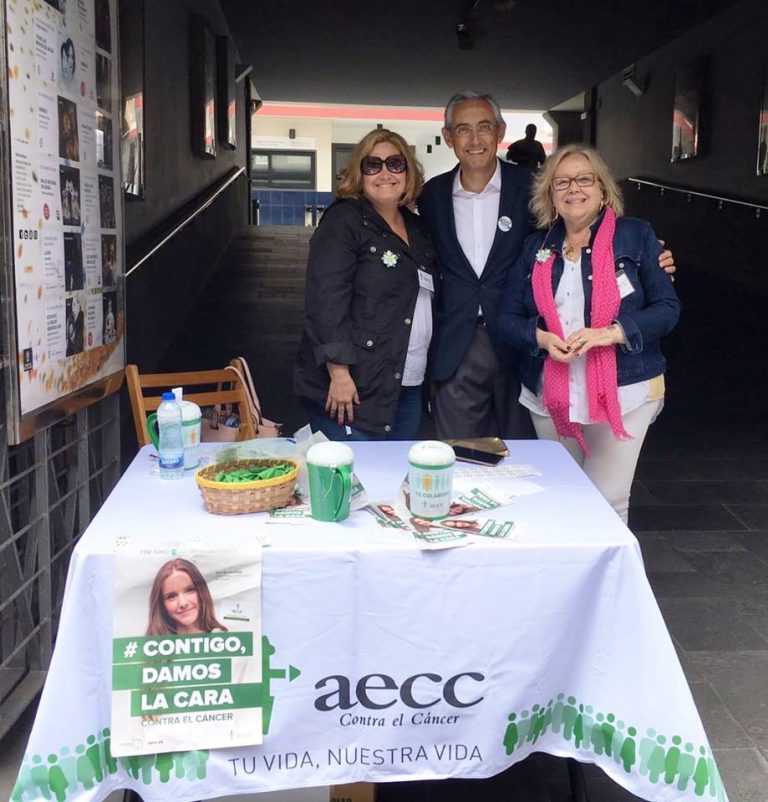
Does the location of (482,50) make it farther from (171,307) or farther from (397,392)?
(397,392)

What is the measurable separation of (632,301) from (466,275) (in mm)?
491

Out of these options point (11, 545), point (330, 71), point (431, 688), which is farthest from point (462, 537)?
point (330, 71)

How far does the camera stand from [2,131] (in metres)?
1.76

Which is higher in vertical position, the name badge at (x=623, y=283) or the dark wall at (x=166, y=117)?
the dark wall at (x=166, y=117)

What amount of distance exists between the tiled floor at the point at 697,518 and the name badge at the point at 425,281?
1286mm

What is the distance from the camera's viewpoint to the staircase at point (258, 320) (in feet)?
18.6

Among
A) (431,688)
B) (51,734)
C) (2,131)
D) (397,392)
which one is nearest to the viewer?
(51,734)

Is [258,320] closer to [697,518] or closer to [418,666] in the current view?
[697,518]

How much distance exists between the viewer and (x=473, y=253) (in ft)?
8.07

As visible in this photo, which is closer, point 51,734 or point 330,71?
point 51,734

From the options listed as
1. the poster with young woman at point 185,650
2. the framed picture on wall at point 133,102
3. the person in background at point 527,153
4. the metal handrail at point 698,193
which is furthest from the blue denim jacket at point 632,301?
the person in background at point 527,153

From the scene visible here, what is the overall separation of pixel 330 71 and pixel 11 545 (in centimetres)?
1020

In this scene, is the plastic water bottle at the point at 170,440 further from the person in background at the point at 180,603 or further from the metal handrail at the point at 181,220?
the metal handrail at the point at 181,220

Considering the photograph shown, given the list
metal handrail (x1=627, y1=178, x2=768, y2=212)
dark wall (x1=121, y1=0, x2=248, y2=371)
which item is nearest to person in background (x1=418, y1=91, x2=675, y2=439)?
dark wall (x1=121, y1=0, x2=248, y2=371)
